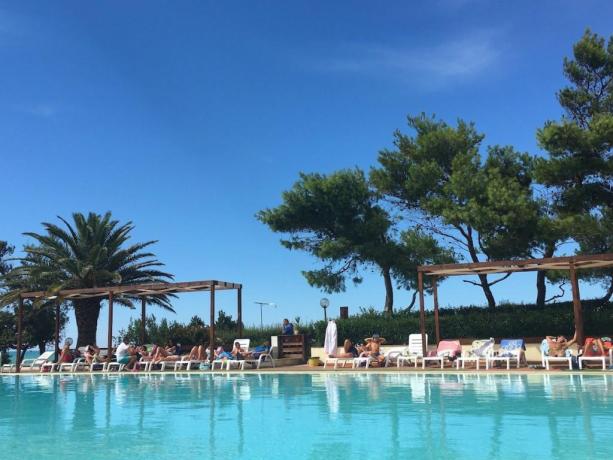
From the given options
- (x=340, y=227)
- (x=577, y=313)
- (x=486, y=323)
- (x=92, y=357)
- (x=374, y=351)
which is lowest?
(x=92, y=357)

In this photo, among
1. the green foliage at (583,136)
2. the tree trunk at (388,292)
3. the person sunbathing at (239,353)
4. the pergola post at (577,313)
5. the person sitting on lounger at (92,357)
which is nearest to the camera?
the pergola post at (577,313)

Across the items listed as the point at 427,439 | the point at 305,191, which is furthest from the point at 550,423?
the point at 305,191

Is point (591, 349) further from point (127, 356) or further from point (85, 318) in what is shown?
point (85, 318)

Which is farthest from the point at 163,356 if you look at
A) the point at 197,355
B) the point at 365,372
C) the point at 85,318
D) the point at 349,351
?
the point at 85,318

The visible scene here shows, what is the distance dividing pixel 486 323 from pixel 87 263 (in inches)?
608

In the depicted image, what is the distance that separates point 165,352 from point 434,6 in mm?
13153

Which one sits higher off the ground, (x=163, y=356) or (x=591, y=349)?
(x=591, y=349)

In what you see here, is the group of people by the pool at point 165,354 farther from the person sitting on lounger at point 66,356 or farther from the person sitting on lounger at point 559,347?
the person sitting on lounger at point 559,347

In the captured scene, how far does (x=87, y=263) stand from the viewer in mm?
24609

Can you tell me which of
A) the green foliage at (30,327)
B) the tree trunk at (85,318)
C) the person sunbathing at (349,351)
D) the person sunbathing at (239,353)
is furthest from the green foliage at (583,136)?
the green foliage at (30,327)

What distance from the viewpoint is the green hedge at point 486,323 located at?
60.1 ft

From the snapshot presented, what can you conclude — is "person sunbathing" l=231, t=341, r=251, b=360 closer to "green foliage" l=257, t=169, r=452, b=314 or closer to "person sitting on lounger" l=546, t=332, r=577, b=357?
"green foliage" l=257, t=169, r=452, b=314

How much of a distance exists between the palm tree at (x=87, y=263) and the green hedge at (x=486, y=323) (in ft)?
28.8

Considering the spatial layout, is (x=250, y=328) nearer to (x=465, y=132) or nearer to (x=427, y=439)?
(x=465, y=132)
